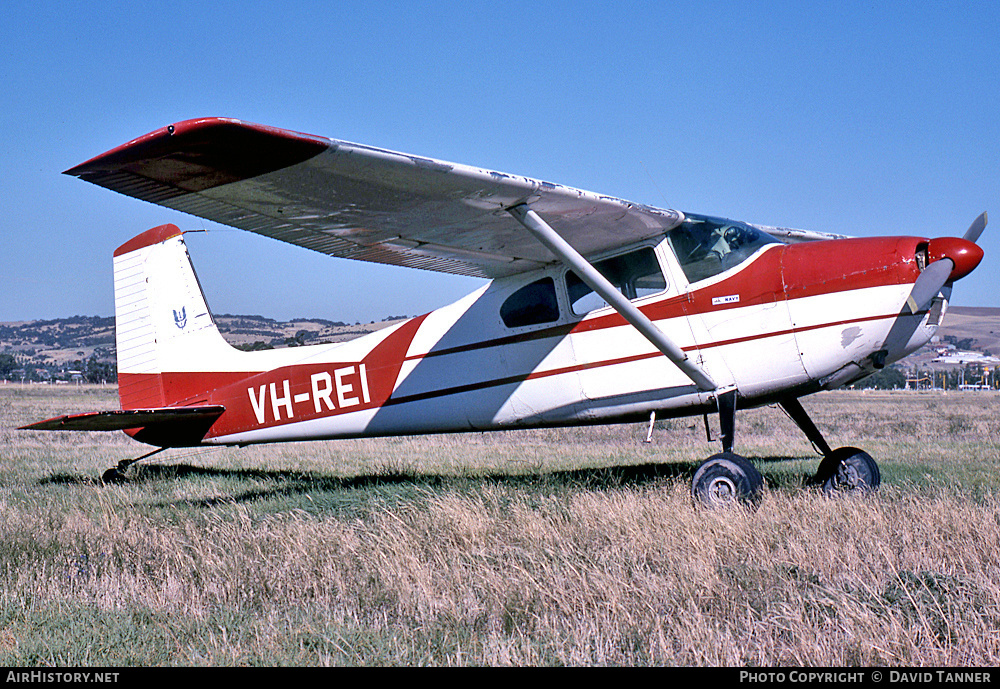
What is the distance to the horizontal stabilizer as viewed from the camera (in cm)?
823

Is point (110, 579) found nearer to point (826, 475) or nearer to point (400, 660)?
point (400, 660)

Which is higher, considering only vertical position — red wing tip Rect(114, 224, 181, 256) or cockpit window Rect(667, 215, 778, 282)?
red wing tip Rect(114, 224, 181, 256)

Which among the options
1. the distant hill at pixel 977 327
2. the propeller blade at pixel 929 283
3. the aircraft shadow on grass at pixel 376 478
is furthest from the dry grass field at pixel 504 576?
the distant hill at pixel 977 327

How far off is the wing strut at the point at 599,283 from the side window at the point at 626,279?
561mm

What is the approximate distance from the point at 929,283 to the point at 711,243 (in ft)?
5.73

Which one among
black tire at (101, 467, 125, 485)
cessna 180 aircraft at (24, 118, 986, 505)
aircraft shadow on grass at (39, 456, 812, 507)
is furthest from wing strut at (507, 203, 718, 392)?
black tire at (101, 467, 125, 485)

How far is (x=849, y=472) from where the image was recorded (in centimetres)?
714

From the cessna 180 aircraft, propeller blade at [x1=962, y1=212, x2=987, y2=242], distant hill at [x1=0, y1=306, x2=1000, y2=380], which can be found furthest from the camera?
distant hill at [x1=0, y1=306, x2=1000, y2=380]

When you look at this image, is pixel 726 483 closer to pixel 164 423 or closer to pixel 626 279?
pixel 626 279

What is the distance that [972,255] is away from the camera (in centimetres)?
612

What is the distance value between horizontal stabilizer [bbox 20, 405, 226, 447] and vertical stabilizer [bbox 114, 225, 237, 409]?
0.51 meters

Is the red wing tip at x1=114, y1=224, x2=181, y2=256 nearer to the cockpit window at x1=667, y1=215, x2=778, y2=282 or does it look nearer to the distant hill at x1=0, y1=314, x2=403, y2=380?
the cockpit window at x1=667, y1=215, x2=778, y2=282
